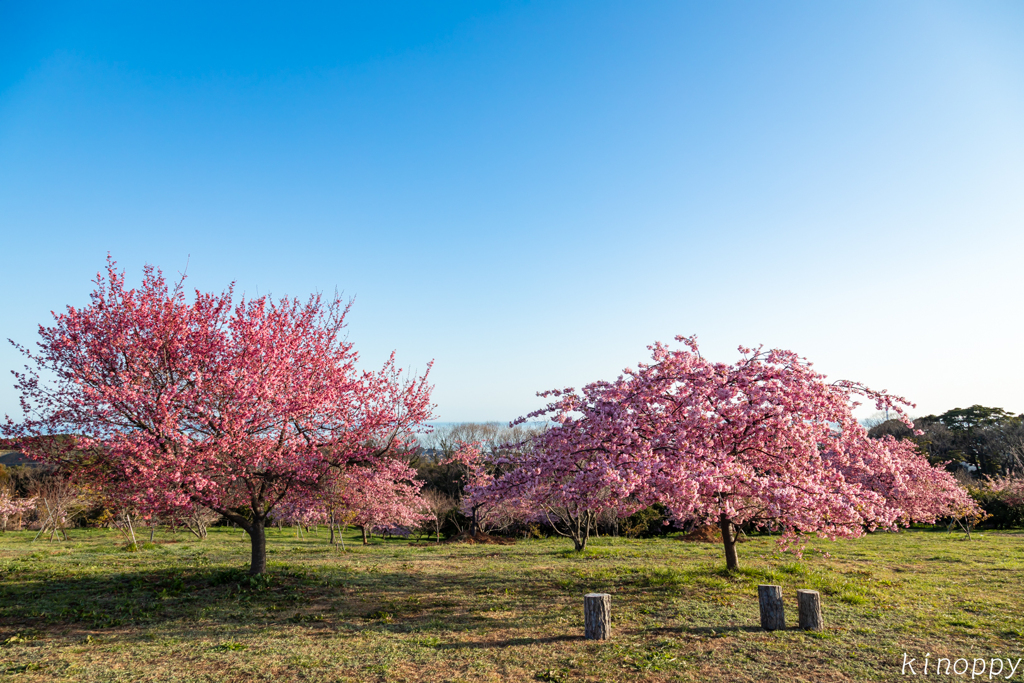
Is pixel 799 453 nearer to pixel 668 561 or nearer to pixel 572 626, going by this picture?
pixel 572 626

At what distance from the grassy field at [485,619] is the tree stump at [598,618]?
0.78 feet

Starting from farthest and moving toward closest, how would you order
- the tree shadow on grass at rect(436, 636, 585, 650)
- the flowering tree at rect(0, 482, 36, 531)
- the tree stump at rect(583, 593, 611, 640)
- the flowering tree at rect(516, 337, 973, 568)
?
1. the flowering tree at rect(0, 482, 36, 531)
2. the flowering tree at rect(516, 337, 973, 568)
3. the tree stump at rect(583, 593, 611, 640)
4. the tree shadow on grass at rect(436, 636, 585, 650)

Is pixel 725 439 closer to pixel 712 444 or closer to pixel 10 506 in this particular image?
pixel 712 444

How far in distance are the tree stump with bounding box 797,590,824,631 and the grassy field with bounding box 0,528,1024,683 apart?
23cm

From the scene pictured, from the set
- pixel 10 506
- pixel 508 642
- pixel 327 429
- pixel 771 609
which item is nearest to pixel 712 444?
pixel 771 609

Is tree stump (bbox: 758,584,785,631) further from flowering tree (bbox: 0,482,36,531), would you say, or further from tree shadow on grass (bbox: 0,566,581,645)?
flowering tree (bbox: 0,482,36,531)

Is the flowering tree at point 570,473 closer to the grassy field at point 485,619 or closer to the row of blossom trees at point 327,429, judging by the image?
the row of blossom trees at point 327,429

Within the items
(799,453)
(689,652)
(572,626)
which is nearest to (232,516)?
(572,626)

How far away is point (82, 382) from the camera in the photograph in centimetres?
1127

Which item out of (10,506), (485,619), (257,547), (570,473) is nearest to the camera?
(485,619)

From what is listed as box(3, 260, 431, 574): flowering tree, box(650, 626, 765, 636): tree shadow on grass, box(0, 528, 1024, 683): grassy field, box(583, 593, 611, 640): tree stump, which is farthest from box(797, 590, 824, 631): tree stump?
box(3, 260, 431, 574): flowering tree

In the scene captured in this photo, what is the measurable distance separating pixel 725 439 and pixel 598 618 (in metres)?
4.70

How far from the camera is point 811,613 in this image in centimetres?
946

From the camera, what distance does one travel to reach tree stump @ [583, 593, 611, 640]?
9.23 m
